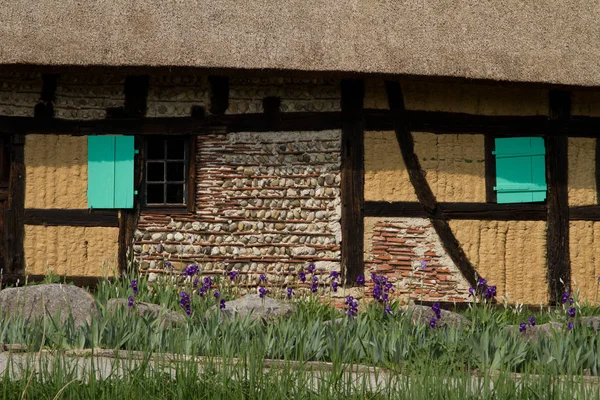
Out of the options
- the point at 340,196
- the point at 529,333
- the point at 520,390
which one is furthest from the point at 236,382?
the point at 340,196

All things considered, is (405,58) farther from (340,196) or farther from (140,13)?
(140,13)

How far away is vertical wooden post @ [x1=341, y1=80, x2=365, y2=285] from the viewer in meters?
8.38

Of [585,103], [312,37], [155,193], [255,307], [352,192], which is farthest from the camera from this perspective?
[585,103]

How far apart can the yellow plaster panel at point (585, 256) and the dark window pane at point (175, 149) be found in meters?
4.50

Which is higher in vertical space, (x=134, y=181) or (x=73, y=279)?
(x=134, y=181)

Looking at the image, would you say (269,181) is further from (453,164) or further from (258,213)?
(453,164)

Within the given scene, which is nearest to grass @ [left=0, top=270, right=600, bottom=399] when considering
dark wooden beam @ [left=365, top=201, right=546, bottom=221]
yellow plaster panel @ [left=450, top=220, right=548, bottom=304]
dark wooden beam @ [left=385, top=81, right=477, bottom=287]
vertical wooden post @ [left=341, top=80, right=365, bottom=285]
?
vertical wooden post @ [left=341, top=80, right=365, bottom=285]

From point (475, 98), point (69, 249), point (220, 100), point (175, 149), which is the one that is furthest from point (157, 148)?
point (475, 98)

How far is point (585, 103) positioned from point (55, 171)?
609cm

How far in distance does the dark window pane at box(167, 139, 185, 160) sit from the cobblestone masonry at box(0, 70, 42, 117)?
1.53 m

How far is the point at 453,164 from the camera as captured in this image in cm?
862

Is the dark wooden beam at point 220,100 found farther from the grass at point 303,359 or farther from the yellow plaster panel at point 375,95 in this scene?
the grass at point 303,359

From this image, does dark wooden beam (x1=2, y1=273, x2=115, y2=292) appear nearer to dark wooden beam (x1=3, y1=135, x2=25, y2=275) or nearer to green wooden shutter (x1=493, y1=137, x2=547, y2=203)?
dark wooden beam (x1=3, y1=135, x2=25, y2=275)

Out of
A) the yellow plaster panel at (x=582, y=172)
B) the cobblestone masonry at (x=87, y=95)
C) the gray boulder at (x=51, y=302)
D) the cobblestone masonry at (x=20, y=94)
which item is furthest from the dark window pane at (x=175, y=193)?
the yellow plaster panel at (x=582, y=172)
